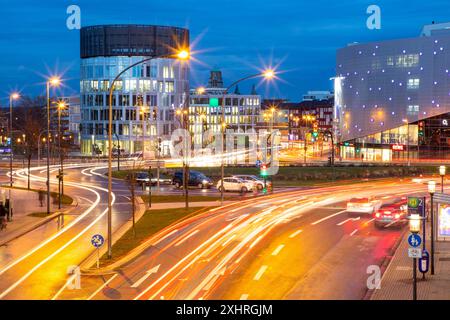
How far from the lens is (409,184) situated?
63812mm

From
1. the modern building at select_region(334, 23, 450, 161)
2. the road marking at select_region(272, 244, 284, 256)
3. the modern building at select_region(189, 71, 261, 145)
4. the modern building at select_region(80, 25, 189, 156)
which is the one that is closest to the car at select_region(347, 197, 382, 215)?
the road marking at select_region(272, 244, 284, 256)

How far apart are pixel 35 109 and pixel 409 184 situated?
454 feet

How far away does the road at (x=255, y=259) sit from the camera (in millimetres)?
21766

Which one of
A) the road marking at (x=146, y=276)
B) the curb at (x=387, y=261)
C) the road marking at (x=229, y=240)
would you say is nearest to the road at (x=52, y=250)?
the road marking at (x=146, y=276)

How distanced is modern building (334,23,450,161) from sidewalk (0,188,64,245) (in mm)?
75614

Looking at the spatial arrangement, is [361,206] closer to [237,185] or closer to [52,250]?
[237,185]

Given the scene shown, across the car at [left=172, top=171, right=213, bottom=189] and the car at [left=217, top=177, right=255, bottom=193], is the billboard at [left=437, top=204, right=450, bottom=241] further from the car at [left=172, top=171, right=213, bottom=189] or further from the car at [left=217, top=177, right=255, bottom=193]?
the car at [left=172, top=171, right=213, bottom=189]

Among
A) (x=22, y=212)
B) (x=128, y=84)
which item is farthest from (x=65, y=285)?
(x=128, y=84)

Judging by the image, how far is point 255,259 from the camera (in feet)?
88.1

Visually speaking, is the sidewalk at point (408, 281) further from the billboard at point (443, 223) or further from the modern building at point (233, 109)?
the modern building at point (233, 109)

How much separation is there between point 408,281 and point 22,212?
2910cm

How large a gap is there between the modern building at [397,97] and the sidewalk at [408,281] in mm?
89295
